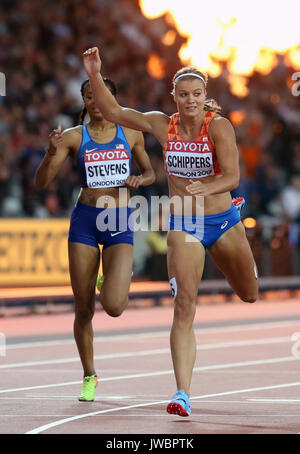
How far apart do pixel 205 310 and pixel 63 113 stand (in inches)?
205

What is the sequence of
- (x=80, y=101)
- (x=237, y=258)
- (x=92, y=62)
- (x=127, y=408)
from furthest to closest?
(x=80, y=101) → (x=127, y=408) → (x=237, y=258) → (x=92, y=62)

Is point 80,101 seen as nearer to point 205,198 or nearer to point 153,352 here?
point 153,352

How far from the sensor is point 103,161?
32.7 feet

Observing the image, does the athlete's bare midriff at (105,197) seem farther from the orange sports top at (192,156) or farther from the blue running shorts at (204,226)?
the orange sports top at (192,156)

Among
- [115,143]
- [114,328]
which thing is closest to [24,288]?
[114,328]

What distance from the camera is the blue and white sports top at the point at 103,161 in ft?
32.6

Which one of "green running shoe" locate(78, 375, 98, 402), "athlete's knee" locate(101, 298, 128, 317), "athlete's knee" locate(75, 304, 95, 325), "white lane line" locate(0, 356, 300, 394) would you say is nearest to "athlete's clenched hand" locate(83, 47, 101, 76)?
"athlete's knee" locate(101, 298, 128, 317)

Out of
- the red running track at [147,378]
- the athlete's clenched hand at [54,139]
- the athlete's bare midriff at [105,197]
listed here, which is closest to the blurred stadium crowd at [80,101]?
the red running track at [147,378]

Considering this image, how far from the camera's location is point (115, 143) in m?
10.1

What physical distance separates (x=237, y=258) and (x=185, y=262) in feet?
1.54

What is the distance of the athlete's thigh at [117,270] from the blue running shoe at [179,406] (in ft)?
4.84

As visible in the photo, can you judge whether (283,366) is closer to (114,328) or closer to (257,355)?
(257,355)

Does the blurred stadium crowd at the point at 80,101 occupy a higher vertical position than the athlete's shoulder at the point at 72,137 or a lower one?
higher

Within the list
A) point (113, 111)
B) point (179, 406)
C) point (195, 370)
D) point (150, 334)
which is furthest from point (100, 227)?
point (150, 334)
